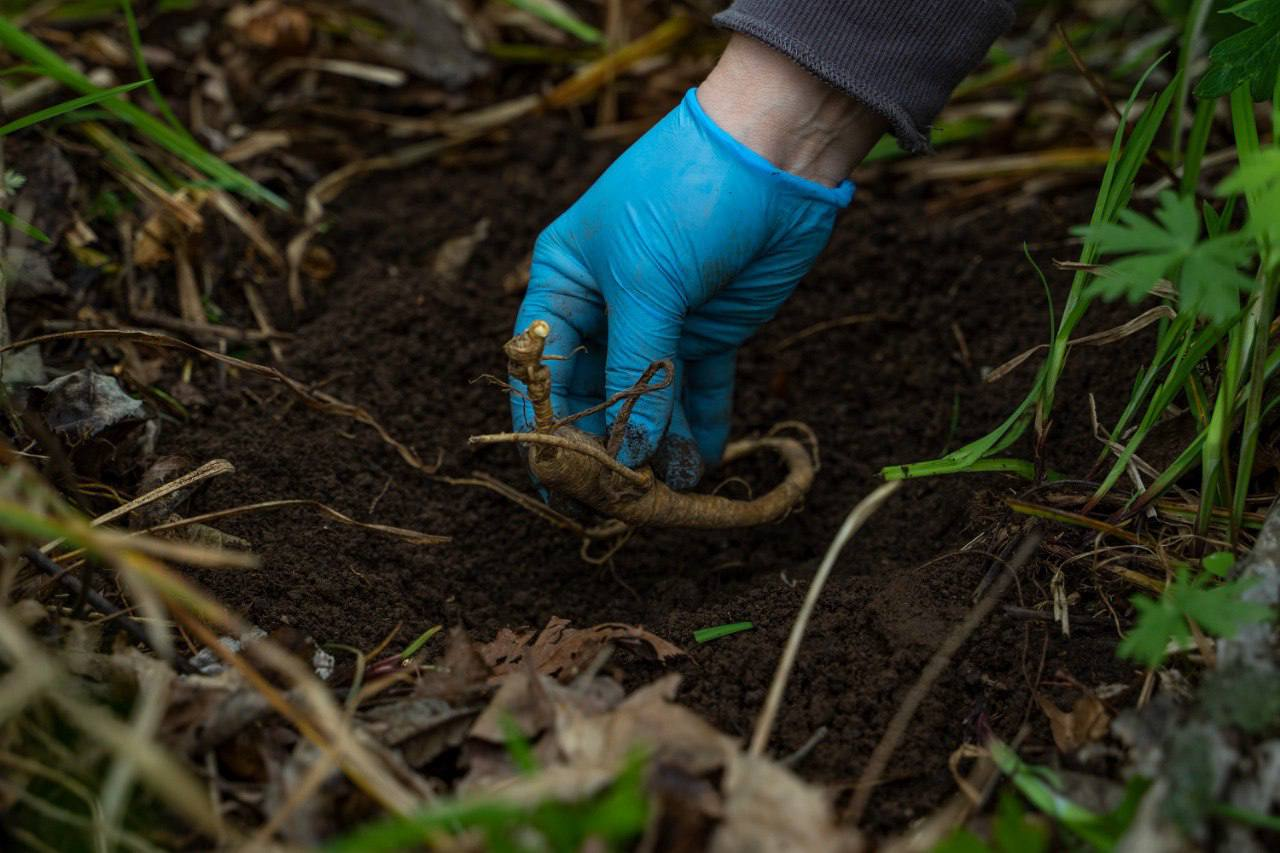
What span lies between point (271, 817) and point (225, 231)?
1.82 metres

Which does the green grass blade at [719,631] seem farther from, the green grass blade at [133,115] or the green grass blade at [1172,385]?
the green grass blade at [133,115]

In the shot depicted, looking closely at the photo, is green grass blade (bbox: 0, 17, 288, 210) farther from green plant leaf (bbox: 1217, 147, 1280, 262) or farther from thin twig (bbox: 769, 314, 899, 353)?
green plant leaf (bbox: 1217, 147, 1280, 262)

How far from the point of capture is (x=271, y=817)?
126 centimetres

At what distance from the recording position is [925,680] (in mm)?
1433

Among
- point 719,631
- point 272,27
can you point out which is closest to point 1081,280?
point 719,631

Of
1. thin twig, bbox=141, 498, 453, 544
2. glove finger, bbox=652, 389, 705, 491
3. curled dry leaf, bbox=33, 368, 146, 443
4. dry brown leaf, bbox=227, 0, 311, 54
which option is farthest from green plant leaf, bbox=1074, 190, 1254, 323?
dry brown leaf, bbox=227, 0, 311, 54

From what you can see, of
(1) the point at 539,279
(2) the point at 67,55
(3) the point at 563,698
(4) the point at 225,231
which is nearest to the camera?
(3) the point at 563,698

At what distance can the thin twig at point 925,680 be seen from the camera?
140 cm

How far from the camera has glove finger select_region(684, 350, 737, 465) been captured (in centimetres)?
243

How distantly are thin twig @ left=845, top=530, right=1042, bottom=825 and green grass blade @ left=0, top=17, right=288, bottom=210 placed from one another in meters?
1.73

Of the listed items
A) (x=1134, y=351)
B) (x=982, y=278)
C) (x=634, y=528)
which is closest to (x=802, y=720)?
(x=634, y=528)

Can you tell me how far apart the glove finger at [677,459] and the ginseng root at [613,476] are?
6cm

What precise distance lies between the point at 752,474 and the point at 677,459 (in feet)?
1.26

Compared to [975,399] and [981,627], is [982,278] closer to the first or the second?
[975,399]
